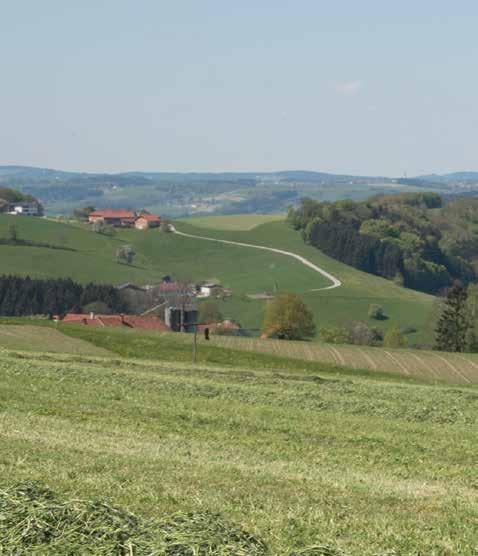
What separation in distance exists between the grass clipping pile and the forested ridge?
539 ft

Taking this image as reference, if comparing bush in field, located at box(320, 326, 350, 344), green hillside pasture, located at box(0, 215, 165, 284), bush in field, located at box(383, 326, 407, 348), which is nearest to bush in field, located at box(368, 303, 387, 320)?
bush in field, located at box(320, 326, 350, 344)

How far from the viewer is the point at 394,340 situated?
114 meters

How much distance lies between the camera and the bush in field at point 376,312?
134 m

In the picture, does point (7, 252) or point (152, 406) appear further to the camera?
point (7, 252)

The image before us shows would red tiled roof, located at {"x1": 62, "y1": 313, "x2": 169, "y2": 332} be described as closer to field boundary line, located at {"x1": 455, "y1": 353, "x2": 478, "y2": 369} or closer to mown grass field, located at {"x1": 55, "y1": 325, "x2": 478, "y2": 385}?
mown grass field, located at {"x1": 55, "y1": 325, "x2": 478, "y2": 385}

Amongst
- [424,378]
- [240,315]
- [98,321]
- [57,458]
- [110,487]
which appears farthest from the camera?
[240,315]

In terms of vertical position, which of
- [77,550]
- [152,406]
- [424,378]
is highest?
[77,550]

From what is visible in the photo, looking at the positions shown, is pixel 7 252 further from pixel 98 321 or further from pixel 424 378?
pixel 424 378

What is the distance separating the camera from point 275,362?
57812 millimetres

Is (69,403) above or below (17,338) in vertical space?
above

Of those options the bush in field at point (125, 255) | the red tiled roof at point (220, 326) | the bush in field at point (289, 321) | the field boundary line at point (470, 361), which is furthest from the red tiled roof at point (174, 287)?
the field boundary line at point (470, 361)

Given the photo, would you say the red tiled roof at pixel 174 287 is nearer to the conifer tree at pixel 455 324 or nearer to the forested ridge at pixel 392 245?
the conifer tree at pixel 455 324

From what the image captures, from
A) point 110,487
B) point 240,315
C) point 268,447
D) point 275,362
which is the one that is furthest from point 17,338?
point 240,315

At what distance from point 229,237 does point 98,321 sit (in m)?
96.4
